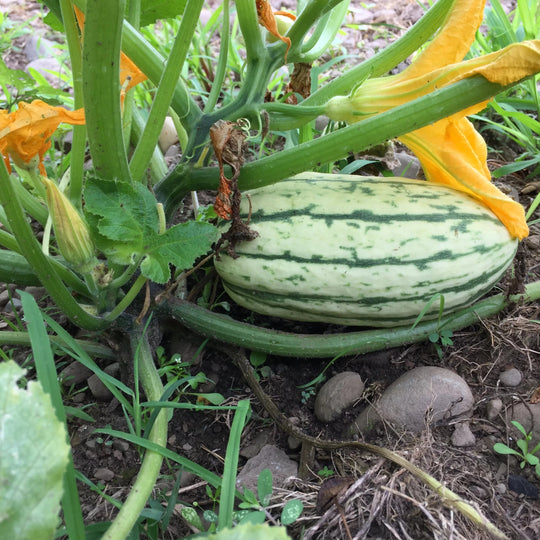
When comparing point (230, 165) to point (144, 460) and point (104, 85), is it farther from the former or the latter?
point (144, 460)

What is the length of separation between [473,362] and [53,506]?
1038 millimetres

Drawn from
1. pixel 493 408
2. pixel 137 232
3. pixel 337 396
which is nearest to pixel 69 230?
pixel 137 232

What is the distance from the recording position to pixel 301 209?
54.9 inches

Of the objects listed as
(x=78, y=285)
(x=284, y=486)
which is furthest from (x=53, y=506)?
(x=78, y=285)

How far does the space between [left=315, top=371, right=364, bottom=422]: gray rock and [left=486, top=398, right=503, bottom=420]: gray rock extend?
28cm

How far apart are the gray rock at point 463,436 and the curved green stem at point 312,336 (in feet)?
0.80

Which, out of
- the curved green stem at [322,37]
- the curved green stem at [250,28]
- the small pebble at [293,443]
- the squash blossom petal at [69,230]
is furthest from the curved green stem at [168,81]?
the small pebble at [293,443]

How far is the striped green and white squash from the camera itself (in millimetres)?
1334

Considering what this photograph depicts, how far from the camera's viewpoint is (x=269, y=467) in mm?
1243

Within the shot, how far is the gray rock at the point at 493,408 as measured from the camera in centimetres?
130

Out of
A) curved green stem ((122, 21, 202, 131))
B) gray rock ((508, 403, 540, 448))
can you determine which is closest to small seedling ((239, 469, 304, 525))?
gray rock ((508, 403, 540, 448))

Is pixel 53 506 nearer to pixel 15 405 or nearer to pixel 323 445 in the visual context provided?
pixel 15 405

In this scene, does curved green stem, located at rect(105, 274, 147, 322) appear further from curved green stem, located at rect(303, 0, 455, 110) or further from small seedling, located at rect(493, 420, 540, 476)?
small seedling, located at rect(493, 420, 540, 476)

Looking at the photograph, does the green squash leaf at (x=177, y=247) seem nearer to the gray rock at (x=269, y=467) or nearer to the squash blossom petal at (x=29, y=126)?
the squash blossom petal at (x=29, y=126)
